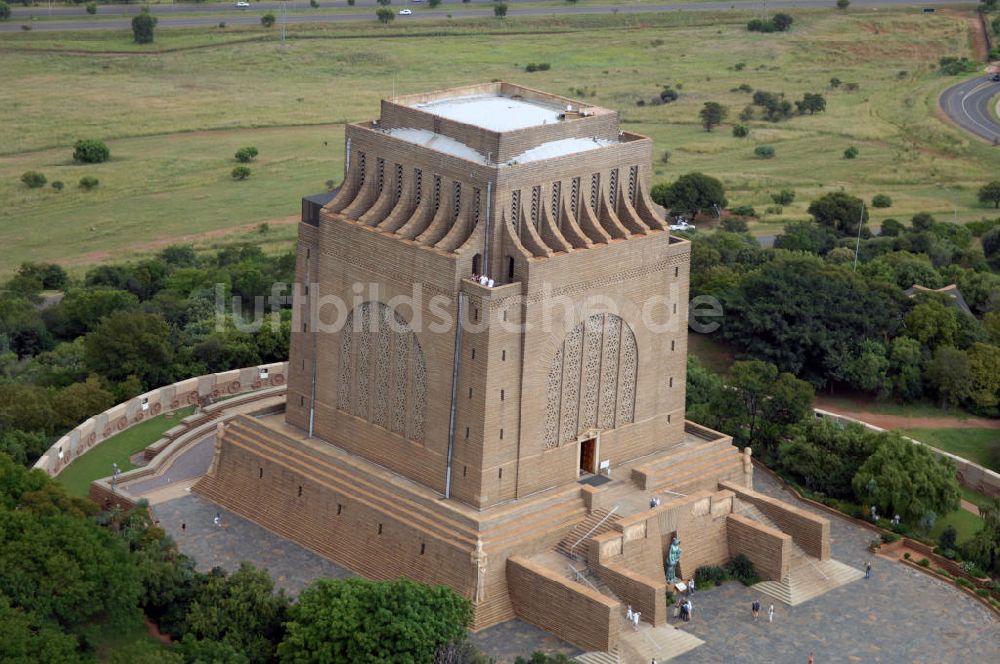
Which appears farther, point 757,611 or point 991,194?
point 991,194

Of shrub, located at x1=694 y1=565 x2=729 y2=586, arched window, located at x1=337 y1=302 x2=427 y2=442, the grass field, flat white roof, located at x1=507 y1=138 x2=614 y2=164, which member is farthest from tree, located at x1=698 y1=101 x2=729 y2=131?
shrub, located at x1=694 y1=565 x2=729 y2=586

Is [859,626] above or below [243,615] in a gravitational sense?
below

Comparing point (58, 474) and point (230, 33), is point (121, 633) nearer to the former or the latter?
point (58, 474)

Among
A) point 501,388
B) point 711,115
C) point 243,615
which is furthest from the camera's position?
point 711,115

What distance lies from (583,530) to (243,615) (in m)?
13.0

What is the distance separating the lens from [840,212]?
109688mm

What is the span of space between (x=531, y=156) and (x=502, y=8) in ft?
376

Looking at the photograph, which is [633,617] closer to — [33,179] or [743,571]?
[743,571]

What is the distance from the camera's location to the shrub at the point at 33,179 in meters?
114

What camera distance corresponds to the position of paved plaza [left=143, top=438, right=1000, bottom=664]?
56.8 metres

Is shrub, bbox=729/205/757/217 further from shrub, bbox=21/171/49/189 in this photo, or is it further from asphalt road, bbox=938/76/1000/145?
shrub, bbox=21/171/49/189

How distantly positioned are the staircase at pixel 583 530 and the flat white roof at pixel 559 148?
13.4 m

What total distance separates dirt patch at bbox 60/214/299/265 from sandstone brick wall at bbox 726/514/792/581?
178ft

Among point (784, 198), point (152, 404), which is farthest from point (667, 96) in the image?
point (152, 404)
